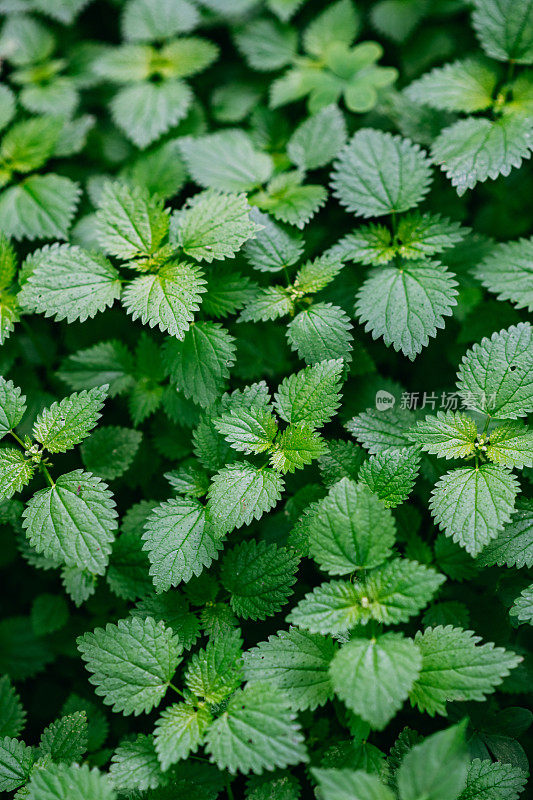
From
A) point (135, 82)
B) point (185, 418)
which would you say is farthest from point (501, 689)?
point (135, 82)

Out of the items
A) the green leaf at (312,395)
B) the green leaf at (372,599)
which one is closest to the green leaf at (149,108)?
the green leaf at (312,395)

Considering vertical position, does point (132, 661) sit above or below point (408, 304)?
below

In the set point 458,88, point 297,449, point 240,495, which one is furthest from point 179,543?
point 458,88

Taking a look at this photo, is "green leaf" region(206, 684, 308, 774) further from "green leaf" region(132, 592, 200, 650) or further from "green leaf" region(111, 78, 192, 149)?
"green leaf" region(111, 78, 192, 149)

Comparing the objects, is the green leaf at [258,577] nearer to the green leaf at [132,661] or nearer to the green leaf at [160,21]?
the green leaf at [132,661]

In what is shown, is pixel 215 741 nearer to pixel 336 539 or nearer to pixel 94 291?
pixel 336 539

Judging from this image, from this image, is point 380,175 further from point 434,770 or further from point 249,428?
point 434,770
